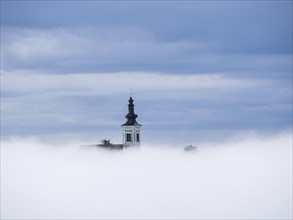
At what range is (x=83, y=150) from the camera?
7082 inches

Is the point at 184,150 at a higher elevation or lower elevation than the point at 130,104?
lower

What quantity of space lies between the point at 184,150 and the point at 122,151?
14.5 metres

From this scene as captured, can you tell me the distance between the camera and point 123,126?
182 metres

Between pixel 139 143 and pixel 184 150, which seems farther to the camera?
pixel 139 143

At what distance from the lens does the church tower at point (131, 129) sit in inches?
7037

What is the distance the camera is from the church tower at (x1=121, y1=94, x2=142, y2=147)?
586 feet

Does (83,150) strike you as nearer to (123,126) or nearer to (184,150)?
(123,126)

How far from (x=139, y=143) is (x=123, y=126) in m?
4.74

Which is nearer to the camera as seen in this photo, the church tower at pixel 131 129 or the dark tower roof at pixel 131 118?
the church tower at pixel 131 129

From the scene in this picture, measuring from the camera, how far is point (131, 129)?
18000cm

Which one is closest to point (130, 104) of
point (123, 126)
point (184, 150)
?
point (123, 126)

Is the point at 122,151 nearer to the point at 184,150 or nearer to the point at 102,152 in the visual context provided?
the point at 102,152

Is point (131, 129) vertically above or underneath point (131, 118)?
underneath

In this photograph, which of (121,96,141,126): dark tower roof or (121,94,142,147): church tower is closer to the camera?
(121,94,142,147): church tower
